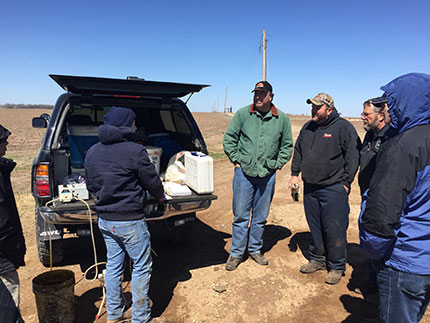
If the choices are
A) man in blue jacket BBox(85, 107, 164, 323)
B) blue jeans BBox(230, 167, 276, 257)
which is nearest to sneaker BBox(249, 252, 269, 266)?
blue jeans BBox(230, 167, 276, 257)

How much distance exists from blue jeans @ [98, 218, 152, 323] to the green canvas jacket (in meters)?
1.64

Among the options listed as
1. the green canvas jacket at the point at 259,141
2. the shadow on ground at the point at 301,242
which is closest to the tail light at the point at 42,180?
the green canvas jacket at the point at 259,141

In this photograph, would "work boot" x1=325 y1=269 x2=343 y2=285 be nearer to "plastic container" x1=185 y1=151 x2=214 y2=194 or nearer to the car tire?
"plastic container" x1=185 y1=151 x2=214 y2=194

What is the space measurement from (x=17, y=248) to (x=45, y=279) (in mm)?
943

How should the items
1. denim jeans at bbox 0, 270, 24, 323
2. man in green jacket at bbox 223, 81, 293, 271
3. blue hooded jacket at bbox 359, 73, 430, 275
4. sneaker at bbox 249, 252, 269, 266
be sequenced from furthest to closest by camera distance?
sneaker at bbox 249, 252, 269, 266 → man in green jacket at bbox 223, 81, 293, 271 → denim jeans at bbox 0, 270, 24, 323 → blue hooded jacket at bbox 359, 73, 430, 275

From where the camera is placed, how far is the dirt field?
10.1 ft

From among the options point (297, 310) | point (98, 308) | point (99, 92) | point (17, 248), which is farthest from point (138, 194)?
point (297, 310)

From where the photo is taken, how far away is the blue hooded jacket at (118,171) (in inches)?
97.8

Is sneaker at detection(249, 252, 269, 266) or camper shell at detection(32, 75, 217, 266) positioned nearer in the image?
camper shell at detection(32, 75, 217, 266)

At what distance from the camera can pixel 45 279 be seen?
2906 mm

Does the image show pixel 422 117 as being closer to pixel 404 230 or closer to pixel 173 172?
pixel 404 230

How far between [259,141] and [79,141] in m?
2.29

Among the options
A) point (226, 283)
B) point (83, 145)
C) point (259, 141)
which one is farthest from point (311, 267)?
point (83, 145)

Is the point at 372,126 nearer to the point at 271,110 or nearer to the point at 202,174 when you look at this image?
the point at 271,110
